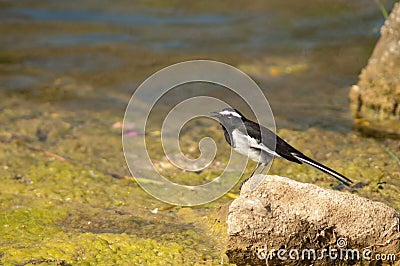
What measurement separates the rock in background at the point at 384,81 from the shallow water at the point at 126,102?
283 millimetres

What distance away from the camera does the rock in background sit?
7.00 meters

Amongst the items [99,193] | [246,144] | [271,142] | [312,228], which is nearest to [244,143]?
[246,144]

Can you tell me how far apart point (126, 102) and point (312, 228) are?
469 cm

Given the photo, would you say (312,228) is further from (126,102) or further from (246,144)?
(126,102)

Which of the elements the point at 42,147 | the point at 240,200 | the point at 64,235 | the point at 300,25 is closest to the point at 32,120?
the point at 42,147

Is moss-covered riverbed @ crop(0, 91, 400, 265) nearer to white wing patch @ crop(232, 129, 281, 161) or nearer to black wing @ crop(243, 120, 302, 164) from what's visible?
white wing patch @ crop(232, 129, 281, 161)

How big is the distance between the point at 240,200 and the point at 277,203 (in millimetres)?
223

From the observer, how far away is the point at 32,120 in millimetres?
7246

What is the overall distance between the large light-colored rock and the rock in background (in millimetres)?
3178

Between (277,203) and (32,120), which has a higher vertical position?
(277,203)

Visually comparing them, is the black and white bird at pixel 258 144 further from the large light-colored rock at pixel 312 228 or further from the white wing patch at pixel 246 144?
the large light-colored rock at pixel 312 228

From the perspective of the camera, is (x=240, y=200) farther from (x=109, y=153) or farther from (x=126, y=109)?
(x=126, y=109)

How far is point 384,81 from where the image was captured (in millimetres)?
7020

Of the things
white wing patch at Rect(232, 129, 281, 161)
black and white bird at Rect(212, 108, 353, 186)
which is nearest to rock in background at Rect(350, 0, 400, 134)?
black and white bird at Rect(212, 108, 353, 186)
